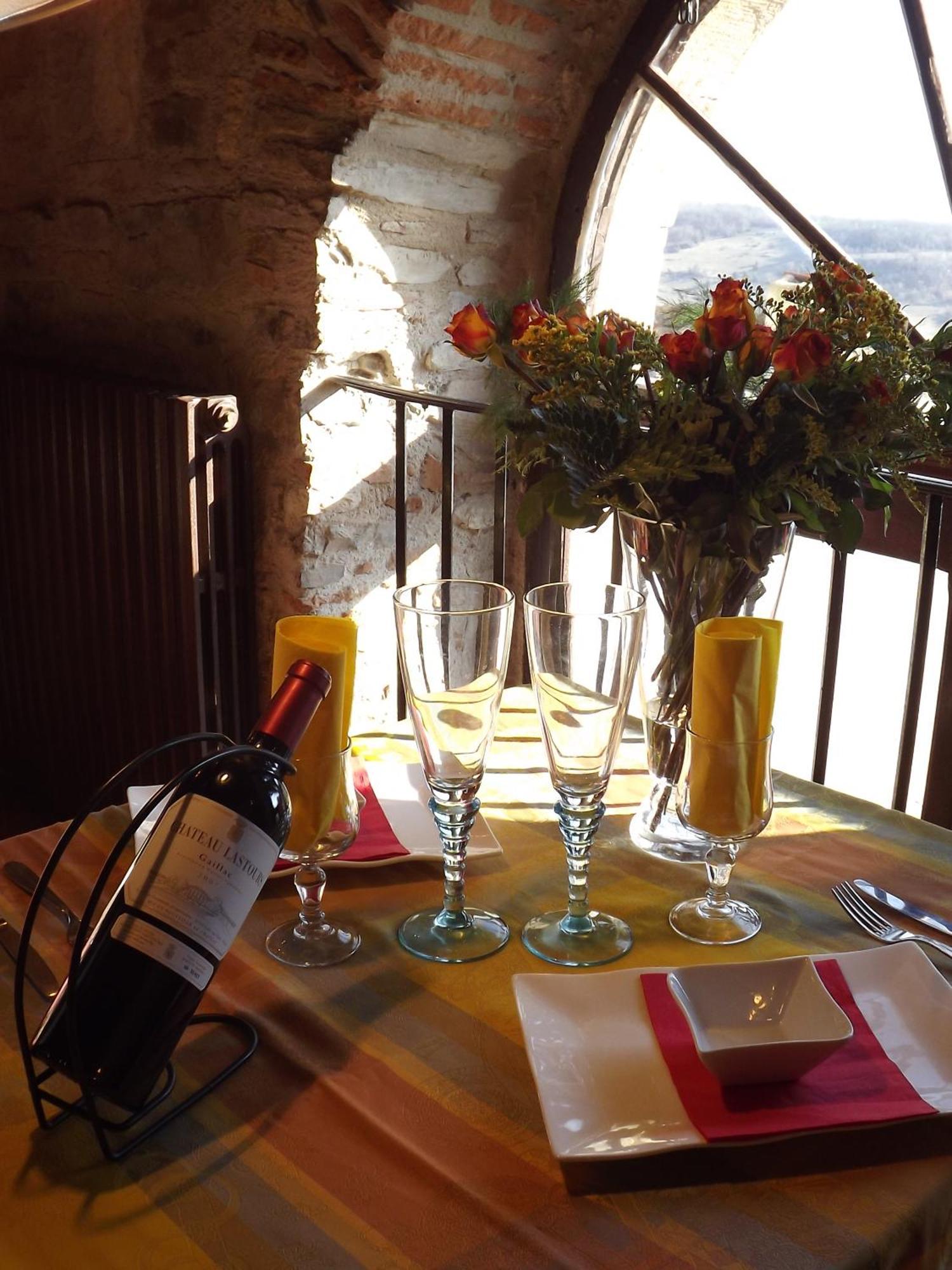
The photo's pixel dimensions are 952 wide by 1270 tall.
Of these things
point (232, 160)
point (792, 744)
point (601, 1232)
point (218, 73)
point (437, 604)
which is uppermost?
point (218, 73)

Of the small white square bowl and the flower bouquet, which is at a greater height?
the flower bouquet

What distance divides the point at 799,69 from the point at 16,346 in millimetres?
1789

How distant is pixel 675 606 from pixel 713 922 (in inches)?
11.3

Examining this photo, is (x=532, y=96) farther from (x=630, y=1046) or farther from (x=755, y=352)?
(x=630, y=1046)

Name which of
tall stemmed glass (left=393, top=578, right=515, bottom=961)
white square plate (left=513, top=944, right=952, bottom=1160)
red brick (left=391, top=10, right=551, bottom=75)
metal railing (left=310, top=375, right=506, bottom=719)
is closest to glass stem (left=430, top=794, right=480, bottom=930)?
tall stemmed glass (left=393, top=578, right=515, bottom=961)

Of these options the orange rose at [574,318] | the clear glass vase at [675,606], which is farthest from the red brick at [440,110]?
the clear glass vase at [675,606]

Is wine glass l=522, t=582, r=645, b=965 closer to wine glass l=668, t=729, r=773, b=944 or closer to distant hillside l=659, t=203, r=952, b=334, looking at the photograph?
wine glass l=668, t=729, r=773, b=944

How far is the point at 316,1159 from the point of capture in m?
0.66

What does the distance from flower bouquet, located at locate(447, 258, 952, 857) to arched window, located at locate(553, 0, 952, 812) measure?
89 cm

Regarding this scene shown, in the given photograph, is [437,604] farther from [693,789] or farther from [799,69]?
[799,69]

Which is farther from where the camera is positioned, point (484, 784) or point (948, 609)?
point (948, 609)

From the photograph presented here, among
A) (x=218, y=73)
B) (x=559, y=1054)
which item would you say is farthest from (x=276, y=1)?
(x=559, y=1054)

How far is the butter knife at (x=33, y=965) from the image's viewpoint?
79cm

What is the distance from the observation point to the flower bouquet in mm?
953
